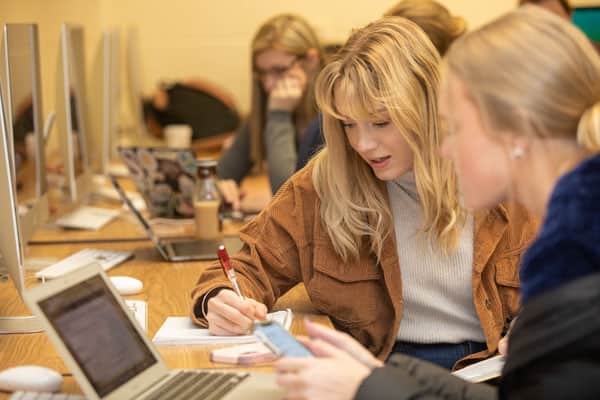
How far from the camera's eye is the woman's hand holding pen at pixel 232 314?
165cm

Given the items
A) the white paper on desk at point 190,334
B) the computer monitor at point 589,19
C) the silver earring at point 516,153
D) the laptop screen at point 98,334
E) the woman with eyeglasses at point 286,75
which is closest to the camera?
the silver earring at point 516,153

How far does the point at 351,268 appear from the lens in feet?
6.21

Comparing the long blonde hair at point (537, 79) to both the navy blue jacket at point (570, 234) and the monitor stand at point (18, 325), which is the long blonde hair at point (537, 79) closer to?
the navy blue jacket at point (570, 234)

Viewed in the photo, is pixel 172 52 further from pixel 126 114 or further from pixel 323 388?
pixel 323 388

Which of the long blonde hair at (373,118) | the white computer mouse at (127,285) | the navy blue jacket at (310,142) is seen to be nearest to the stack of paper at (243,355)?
the long blonde hair at (373,118)

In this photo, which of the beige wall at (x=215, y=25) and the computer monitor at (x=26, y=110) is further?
the beige wall at (x=215, y=25)

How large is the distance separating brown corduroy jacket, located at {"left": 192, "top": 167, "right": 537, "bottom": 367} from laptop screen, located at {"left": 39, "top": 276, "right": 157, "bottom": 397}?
437 mm

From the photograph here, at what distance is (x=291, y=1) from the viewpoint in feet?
16.2

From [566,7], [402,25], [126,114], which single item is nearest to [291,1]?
[126,114]

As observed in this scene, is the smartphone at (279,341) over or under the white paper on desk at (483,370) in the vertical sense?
over

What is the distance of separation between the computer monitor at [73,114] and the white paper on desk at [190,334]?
3.61ft

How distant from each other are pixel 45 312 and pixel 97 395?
0.14m

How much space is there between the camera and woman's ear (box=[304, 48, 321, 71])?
3.49 m

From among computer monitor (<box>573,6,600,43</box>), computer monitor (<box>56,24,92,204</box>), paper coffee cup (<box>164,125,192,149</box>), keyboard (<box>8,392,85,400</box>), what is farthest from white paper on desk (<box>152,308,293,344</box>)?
computer monitor (<box>573,6,600,43</box>)
